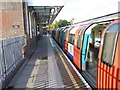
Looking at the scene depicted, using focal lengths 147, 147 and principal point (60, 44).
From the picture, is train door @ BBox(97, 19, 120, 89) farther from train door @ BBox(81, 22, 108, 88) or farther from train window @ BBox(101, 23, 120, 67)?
train door @ BBox(81, 22, 108, 88)

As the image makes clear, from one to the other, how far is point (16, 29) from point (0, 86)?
7.50 m

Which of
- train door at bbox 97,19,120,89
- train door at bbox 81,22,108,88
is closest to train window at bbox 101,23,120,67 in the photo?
train door at bbox 97,19,120,89

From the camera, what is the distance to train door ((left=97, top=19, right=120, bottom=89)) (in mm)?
3184

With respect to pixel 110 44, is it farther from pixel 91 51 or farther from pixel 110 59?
pixel 91 51

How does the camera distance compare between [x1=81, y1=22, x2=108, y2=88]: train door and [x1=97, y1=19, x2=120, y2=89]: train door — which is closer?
[x1=97, y1=19, x2=120, y2=89]: train door

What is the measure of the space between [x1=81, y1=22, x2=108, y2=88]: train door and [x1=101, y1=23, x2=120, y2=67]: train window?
208 cm

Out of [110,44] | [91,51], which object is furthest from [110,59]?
[91,51]

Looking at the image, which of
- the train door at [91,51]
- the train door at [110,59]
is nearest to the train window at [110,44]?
the train door at [110,59]

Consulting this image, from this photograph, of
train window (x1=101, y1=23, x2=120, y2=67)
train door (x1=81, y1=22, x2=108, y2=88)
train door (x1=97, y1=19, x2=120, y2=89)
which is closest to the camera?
train door (x1=97, y1=19, x2=120, y2=89)

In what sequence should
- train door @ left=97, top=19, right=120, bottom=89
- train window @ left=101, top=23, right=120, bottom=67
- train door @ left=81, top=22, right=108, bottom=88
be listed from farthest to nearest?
train door @ left=81, top=22, right=108, bottom=88 → train window @ left=101, top=23, right=120, bottom=67 → train door @ left=97, top=19, right=120, bottom=89

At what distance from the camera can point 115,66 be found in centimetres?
319

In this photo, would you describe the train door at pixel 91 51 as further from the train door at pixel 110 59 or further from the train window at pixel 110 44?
the train window at pixel 110 44

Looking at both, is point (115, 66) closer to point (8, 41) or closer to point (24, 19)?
point (8, 41)

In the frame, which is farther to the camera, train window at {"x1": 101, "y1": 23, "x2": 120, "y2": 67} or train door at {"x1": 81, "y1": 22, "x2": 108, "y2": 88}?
train door at {"x1": 81, "y1": 22, "x2": 108, "y2": 88}
